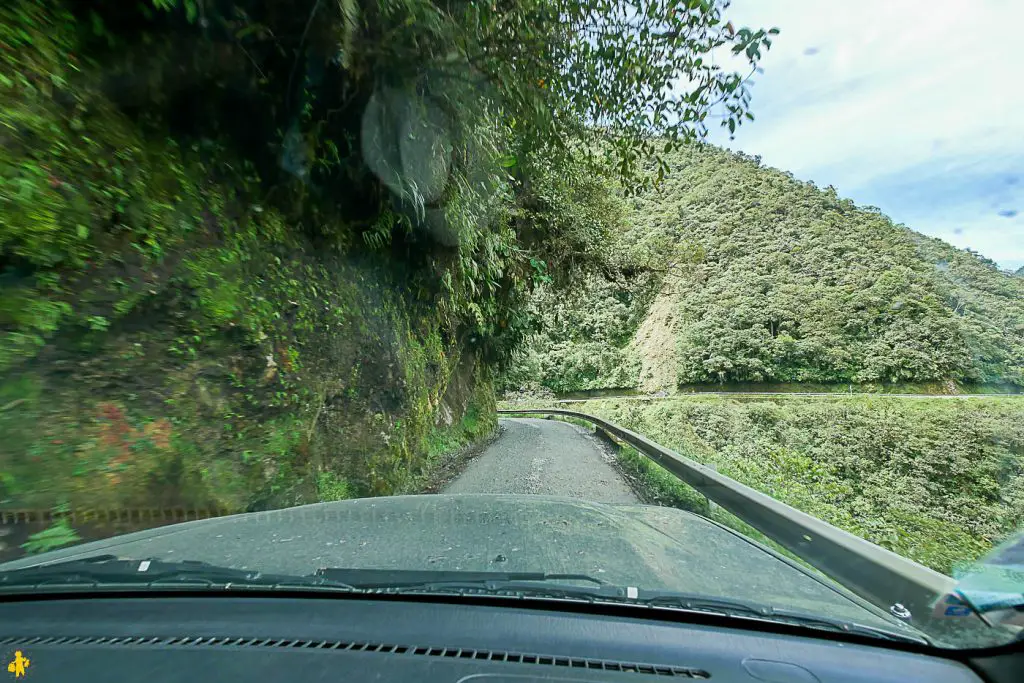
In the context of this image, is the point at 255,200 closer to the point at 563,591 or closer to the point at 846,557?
the point at 563,591

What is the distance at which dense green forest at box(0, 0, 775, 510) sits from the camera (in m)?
3.90

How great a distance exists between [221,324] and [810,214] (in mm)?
19355

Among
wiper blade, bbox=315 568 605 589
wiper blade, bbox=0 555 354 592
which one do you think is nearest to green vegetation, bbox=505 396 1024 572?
wiper blade, bbox=315 568 605 589

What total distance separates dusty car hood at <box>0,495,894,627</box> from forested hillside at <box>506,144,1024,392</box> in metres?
5.34

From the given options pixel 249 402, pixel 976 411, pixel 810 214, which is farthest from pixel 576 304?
pixel 249 402

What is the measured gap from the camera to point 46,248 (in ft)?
12.3

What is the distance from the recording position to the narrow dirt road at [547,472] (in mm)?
8148

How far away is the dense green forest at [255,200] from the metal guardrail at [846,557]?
4536 mm

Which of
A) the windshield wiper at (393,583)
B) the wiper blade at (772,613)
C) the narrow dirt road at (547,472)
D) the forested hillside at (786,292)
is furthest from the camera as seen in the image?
the forested hillside at (786,292)

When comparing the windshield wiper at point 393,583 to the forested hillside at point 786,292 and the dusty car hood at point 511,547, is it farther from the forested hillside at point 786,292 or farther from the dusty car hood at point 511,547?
the forested hillside at point 786,292

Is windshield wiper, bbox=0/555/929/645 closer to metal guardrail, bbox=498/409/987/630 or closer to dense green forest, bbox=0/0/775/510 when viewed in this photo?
metal guardrail, bbox=498/409/987/630

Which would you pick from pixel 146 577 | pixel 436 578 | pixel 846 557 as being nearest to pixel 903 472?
pixel 846 557

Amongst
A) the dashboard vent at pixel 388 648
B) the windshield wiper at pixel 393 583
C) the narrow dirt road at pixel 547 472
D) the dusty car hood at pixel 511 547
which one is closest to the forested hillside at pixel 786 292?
the narrow dirt road at pixel 547 472

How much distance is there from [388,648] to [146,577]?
1.19 meters
